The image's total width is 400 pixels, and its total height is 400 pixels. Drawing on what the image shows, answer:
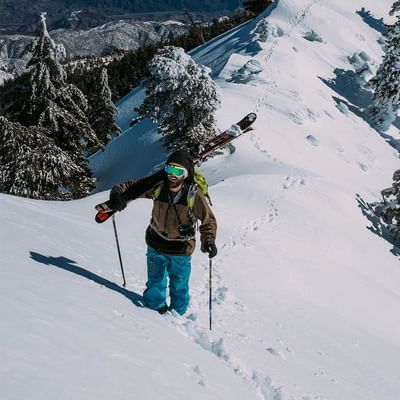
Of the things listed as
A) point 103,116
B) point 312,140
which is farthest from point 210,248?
point 103,116

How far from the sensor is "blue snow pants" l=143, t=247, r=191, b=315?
6.05 m

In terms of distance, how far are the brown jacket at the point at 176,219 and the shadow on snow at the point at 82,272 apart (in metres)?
0.80

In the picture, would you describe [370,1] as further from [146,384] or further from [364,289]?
[146,384]

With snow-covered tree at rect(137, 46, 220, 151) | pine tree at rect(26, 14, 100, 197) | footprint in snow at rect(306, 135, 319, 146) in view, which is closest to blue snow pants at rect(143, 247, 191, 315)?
snow-covered tree at rect(137, 46, 220, 151)

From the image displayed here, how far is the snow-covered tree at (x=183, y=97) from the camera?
61.6 ft

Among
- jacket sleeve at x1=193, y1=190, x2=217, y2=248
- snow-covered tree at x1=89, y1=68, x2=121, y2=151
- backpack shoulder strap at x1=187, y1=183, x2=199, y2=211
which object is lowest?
snow-covered tree at x1=89, y1=68, x2=121, y2=151

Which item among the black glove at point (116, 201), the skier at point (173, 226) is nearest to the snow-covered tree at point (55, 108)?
the black glove at point (116, 201)

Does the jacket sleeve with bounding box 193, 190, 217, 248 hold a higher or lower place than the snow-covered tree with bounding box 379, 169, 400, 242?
higher

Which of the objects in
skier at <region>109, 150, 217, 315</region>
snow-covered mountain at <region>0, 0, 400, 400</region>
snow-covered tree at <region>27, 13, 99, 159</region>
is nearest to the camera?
snow-covered mountain at <region>0, 0, 400, 400</region>

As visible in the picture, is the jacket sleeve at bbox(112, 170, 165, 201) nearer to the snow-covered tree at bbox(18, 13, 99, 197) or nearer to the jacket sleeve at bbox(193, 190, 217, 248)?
the jacket sleeve at bbox(193, 190, 217, 248)

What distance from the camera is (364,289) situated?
35.7 ft

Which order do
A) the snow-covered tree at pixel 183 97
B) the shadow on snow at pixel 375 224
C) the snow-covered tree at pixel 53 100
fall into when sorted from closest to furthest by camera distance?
the shadow on snow at pixel 375 224
the snow-covered tree at pixel 183 97
the snow-covered tree at pixel 53 100

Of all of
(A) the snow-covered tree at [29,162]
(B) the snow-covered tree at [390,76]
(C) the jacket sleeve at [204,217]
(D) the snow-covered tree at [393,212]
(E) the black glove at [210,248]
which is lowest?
(A) the snow-covered tree at [29,162]

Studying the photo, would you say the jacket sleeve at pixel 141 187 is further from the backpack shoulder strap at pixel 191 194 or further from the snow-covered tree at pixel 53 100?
the snow-covered tree at pixel 53 100
